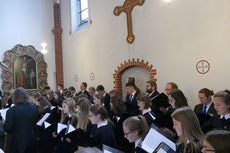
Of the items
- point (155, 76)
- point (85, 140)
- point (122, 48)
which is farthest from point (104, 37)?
point (85, 140)

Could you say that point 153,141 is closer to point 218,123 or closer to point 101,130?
point 101,130

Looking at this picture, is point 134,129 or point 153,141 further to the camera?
point 134,129

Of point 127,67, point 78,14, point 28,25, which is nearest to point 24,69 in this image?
point 28,25

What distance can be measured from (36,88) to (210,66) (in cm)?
911

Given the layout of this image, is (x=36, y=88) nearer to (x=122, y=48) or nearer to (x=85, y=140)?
(x=122, y=48)

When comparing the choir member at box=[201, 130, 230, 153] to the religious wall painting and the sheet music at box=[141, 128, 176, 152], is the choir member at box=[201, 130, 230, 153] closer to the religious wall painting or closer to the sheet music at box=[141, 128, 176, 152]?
the sheet music at box=[141, 128, 176, 152]

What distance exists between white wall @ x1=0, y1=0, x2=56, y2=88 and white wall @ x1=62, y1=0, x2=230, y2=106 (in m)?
2.63

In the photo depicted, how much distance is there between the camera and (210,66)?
6016 mm

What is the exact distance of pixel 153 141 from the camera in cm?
212

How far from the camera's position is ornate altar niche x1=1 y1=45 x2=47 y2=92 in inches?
430

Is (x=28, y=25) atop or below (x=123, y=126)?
atop

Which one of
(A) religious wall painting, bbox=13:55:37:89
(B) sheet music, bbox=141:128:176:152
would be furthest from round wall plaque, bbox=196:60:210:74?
(A) religious wall painting, bbox=13:55:37:89

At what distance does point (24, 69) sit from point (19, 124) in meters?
8.40

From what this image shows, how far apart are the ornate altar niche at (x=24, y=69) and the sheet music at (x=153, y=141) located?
10261 mm
